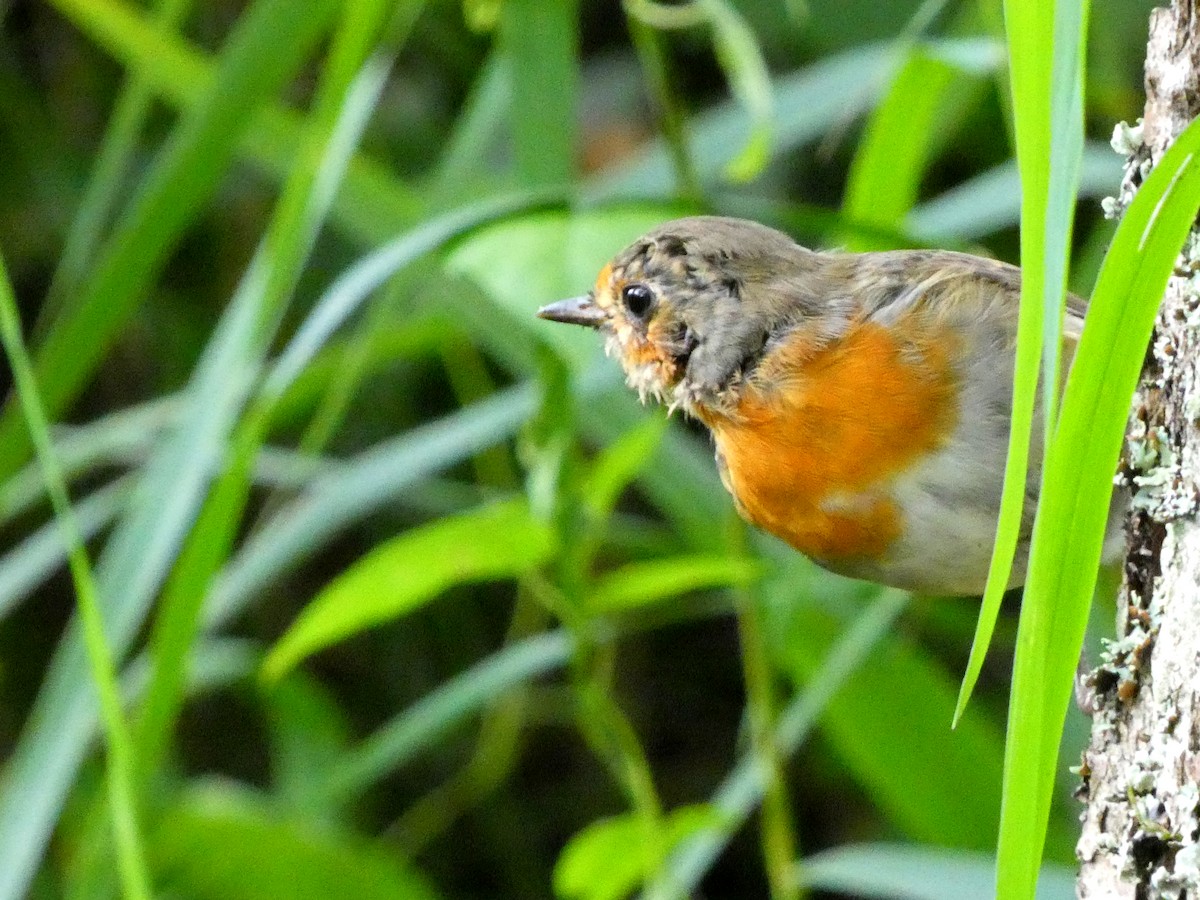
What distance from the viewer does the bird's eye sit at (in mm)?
1539

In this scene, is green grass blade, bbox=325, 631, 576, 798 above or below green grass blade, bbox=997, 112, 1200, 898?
below

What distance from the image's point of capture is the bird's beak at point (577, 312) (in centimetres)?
152

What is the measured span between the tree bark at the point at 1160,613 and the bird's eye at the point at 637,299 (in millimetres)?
603

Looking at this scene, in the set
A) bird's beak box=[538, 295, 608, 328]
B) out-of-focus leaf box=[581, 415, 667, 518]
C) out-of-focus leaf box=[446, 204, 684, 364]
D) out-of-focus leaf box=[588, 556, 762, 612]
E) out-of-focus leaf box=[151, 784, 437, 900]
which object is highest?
out-of-focus leaf box=[446, 204, 684, 364]

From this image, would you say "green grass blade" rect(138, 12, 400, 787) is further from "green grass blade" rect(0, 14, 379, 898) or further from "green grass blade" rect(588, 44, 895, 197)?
"green grass blade" rect(588, 44, 895, 197)

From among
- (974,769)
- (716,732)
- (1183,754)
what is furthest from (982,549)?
(716,732)

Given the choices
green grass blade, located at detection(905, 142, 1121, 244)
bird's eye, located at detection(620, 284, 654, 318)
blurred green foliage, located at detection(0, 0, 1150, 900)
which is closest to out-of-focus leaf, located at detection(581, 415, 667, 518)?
blurred green foliage, located at detection(0, 0, 1150, 900)

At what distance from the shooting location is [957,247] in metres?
1.66

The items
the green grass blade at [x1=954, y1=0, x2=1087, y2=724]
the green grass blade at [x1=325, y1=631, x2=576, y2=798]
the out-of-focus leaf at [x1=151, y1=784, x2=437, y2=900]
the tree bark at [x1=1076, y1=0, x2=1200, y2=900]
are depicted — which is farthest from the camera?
the out-of-focus leaf at [x1=151, y1=784, x2=437, y2=900]

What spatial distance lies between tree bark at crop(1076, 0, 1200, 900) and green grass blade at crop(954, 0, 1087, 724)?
1.03ft

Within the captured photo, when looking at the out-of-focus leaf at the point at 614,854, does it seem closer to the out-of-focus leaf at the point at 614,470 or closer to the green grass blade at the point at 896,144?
the out-of-focus leaf at the point at 614,470

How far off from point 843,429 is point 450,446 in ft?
2.05

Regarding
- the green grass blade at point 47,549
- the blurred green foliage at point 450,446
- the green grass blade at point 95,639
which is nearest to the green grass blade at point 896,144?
the blurred green foliage at point 450,446

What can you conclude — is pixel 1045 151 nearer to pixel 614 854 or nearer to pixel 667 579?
pixel 667 579
